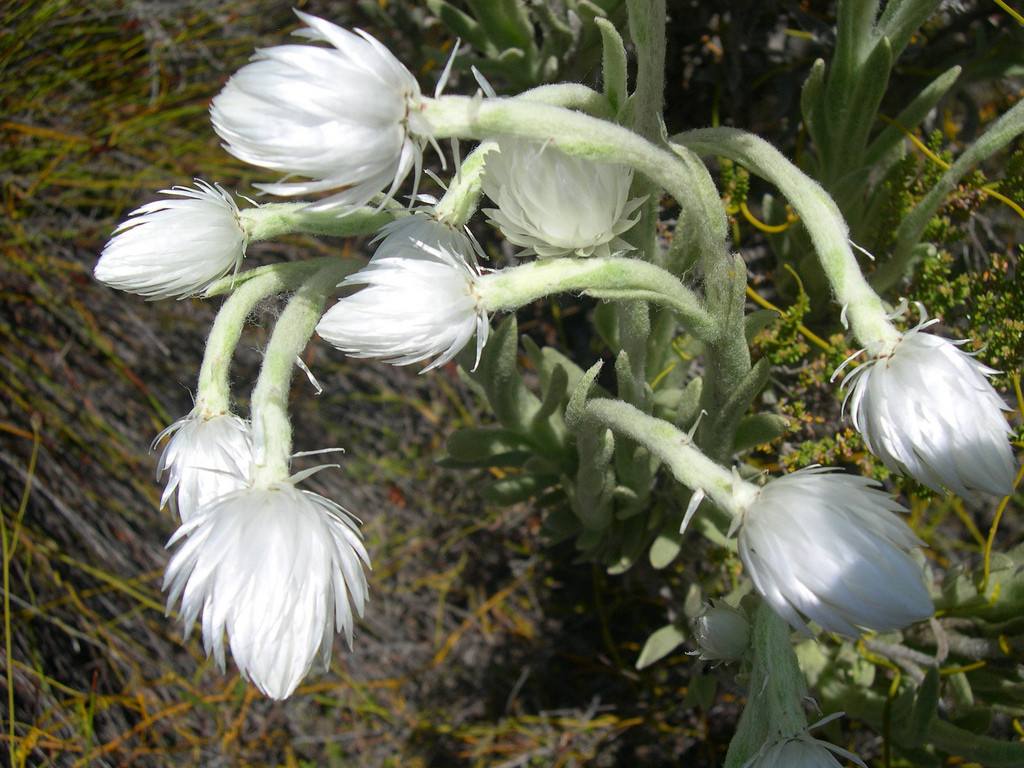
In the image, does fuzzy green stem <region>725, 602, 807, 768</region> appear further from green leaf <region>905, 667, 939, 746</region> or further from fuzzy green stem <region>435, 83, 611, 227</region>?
fuzzy green stem <region>435, 83, 611, 227</region>

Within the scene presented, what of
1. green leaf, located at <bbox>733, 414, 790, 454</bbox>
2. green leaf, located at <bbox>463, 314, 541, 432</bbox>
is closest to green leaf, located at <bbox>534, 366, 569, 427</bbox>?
green leaf, located at <bbox>463, 314, 541, 432</bbox>

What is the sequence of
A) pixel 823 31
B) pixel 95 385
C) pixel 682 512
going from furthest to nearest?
pixel 95 385 → pixel 823 31 → pixel 682 512

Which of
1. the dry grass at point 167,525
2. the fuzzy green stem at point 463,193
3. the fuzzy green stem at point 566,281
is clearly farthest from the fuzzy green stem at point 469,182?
the dry grass at point 167,525

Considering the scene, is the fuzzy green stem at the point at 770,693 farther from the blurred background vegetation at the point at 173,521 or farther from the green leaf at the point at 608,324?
the blurred background vegetation at the point at 173,521

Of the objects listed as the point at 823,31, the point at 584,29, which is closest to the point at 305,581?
the point at 584,29

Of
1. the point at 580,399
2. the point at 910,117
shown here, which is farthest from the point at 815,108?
the point at 580,399

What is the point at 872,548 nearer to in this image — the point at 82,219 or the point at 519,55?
the point at 519,55
